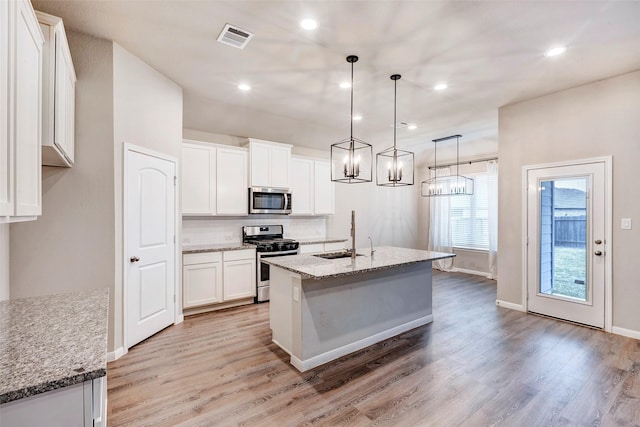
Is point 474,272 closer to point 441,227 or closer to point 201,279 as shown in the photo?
point 441,227

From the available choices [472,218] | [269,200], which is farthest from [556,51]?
[472,218]

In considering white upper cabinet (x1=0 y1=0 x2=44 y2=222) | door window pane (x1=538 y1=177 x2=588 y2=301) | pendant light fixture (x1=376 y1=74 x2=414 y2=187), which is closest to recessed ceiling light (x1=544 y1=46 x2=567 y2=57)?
pendant light fixture (x1=376 y1=74 x2=414 y2=187)

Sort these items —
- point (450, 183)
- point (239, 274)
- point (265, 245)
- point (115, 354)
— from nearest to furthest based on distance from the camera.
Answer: point (115, 354), point (239, 274), point (265, 245), point (450, 183)

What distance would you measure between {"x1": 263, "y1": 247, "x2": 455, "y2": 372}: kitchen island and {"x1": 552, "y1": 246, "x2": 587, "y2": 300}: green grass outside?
1.87m

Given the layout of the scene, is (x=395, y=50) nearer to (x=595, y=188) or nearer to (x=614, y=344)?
(x=595, y=188)

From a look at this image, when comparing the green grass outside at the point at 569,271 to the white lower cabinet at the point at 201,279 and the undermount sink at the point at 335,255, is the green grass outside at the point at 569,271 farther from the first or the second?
the white lower cabinet at the point at 201,279

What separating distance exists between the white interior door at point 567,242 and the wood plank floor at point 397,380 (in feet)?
1.27

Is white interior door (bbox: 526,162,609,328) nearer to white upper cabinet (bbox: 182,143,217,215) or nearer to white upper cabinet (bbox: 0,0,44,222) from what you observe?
white upper cabinet (bbox: 182,143,217,215)

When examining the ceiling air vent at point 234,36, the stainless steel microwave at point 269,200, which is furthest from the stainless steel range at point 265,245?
the ceiling air vent at point 234,36

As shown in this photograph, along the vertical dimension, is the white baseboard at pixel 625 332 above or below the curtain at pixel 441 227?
below

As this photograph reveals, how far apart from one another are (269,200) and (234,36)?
2.73 meters

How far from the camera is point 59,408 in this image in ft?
3.26

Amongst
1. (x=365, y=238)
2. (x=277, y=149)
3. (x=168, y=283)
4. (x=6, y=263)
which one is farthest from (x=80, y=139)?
(x=365, y=238)

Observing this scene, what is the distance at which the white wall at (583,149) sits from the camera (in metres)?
3.43
